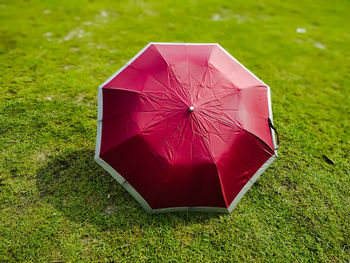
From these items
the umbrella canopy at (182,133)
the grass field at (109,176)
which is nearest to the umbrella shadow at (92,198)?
the grass field at (109,176)

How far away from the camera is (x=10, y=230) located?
9.97ft

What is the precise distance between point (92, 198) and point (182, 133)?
164 centimetres

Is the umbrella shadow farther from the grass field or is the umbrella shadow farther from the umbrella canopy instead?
the umbrella canopy

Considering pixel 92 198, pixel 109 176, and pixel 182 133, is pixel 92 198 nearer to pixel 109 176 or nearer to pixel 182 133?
pixel 109 176

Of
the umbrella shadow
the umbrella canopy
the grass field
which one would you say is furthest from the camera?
the umbrella shadow

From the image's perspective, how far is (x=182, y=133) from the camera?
8.73 ft

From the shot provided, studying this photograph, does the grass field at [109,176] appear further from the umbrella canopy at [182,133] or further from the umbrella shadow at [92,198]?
the umbrella canopy at [182,133]

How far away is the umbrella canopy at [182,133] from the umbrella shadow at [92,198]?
43 cm

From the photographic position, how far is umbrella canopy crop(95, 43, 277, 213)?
267 centimetres

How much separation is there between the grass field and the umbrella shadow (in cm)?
1

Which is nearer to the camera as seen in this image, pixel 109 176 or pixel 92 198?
pixel 92 198

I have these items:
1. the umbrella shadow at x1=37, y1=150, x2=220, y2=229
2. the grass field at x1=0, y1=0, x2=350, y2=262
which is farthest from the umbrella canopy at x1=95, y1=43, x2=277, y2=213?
the grass field at x1=0, y1=0, x2=350, y2=262

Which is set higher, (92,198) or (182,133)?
(182,133)

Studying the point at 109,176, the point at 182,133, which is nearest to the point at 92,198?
the point at 109,176
